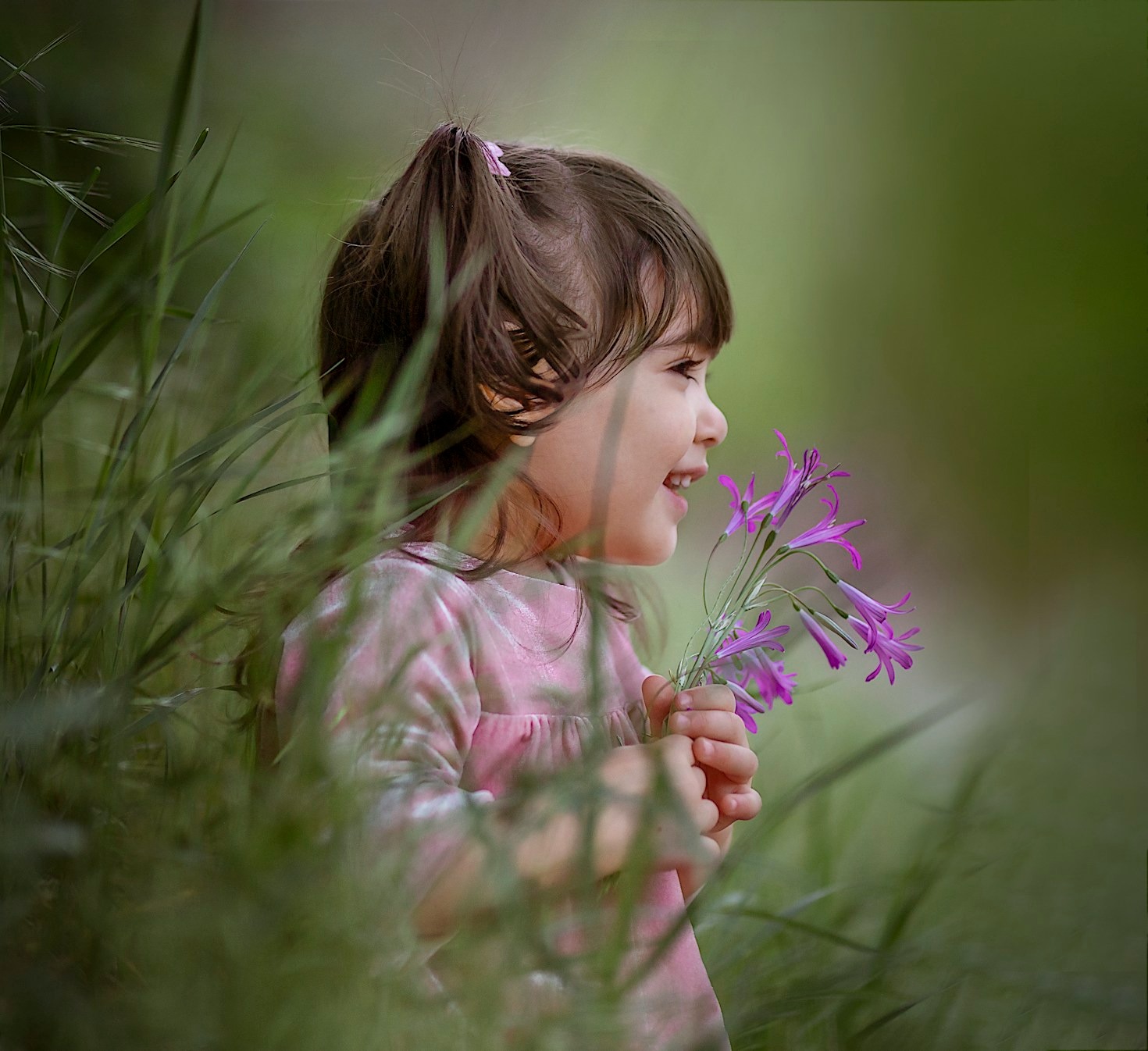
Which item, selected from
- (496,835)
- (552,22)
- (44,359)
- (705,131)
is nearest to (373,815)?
(496,835)

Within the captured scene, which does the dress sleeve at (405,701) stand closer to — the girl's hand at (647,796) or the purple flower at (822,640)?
the girl's hand at (647,796)

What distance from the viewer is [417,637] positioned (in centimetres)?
60

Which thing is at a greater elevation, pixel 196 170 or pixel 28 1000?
pixel 196 170

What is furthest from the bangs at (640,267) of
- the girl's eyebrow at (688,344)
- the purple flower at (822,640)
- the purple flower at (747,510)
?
the purple flower at (822,640)

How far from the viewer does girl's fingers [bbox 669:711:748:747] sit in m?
0.62

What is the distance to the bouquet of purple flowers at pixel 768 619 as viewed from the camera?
24.4 inches

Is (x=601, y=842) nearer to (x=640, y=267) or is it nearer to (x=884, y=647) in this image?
(x=884, y=647)

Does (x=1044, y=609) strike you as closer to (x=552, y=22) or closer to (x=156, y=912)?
(x=552, y=22)

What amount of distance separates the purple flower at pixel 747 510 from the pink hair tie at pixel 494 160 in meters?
0.27

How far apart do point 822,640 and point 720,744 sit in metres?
0.08

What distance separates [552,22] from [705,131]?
74 cm

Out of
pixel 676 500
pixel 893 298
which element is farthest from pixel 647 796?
pixel 893 298

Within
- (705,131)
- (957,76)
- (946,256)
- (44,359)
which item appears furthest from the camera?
(946,256)

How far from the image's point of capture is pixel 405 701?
0.51 meters
